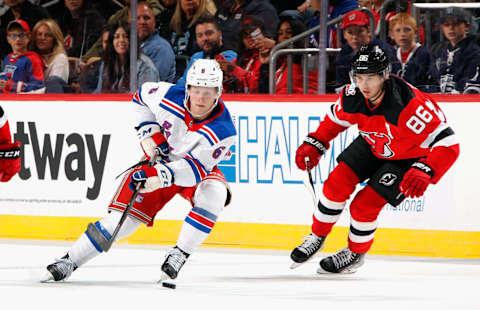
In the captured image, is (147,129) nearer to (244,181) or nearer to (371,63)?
(371,63)

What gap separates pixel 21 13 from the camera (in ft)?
24.0

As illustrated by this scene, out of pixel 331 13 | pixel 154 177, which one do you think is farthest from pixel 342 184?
pixel 331 13

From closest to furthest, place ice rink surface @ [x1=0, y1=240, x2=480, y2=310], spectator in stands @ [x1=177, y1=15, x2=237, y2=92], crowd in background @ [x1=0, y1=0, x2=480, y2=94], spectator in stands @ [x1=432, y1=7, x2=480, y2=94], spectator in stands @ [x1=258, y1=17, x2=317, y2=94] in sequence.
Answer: ice rink surface @ [x1=0, y1=240, x2=480, y2=310] → spectator in stands @ [x1=432, y1=7, x2=480, y2=94] → crowd in background @ [x1=0, y1=0, x2=480, y2=94] → spectator in stands @ [x1=258, y1=17, x2=317, y2=94] → spectator in stands @ [x1=177, y1=15, x2=237, y2=92]

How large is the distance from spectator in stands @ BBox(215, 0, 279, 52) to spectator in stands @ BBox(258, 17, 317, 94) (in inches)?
3.2

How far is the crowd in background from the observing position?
5.96 m

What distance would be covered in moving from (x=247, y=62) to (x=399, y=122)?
6.21 ft

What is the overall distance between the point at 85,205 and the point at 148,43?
1.32 meters

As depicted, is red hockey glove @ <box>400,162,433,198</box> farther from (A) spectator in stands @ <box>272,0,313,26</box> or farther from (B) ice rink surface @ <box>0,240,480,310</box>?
(A) spectator in stands @ <box>272,0,313,26</box>

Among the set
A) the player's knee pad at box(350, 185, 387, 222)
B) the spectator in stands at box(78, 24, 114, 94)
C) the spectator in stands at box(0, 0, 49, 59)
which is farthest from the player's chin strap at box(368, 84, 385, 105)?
the spectator in stands at box(0, 0, 49, 59)

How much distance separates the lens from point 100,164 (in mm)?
6559

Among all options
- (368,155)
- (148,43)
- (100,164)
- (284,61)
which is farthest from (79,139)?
(368,155)

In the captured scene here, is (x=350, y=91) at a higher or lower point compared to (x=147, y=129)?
higher

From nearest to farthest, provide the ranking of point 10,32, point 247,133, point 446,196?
point 446,196 < point 247,133 < point 10,32

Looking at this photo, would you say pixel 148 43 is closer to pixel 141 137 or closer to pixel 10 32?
pixel 10 32
